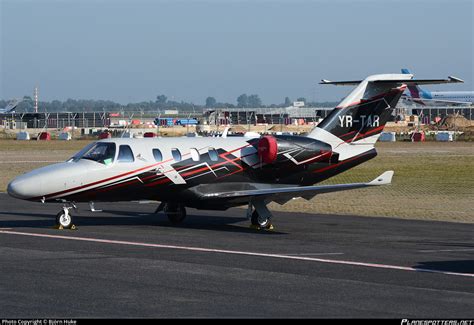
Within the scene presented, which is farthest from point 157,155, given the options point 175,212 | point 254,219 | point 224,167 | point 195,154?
point 254,219

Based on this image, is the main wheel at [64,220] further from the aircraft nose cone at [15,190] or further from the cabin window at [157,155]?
the cabin window at [157,155]

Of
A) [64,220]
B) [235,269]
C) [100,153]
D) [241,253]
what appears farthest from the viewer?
[100,153]

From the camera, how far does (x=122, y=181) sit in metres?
25.2

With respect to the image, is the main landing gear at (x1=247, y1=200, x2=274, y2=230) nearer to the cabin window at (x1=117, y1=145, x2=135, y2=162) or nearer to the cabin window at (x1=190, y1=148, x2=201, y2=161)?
the cabin window at (x1=190, y1=148, x2=201, y2=161)

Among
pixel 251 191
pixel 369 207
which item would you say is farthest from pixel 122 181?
pixel 369 207

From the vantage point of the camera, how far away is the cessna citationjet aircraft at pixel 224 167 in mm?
24609

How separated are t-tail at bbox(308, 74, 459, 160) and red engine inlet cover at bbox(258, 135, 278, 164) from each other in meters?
2.05

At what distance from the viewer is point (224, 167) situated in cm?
2636

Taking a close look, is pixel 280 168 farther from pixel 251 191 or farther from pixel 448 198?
pixel 448 198

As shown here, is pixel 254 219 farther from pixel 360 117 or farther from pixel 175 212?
pixel 360 117

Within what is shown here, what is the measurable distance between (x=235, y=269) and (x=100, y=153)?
861 cm

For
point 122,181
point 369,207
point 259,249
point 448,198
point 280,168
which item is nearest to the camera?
point 259,249

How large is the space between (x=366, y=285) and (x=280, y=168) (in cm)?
1095

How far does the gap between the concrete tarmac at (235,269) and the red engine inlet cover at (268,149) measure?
1.94 meters
